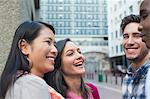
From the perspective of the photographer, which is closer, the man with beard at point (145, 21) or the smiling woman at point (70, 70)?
the man with beard at point (145, 21)

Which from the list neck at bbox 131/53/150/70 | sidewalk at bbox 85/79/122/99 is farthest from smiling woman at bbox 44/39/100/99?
sidewalk at bbox 85/79/122/99

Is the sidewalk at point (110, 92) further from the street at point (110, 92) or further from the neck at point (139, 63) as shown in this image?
the neck at point (139, 63)

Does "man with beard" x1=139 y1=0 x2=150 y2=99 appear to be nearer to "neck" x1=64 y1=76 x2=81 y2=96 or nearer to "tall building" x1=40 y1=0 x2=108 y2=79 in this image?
"neck" x1=64 y1=76 x2=81 y2=96

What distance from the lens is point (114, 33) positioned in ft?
176

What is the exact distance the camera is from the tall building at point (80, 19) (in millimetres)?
75387

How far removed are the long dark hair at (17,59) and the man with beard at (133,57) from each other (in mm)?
971

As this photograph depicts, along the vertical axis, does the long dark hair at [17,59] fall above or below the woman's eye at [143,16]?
below

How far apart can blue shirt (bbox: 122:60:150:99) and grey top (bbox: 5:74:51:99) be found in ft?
3.08

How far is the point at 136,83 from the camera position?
2658 mm

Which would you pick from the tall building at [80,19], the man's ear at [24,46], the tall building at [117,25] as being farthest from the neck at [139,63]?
the tall building at [80,19]

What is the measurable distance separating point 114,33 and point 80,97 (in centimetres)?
5134

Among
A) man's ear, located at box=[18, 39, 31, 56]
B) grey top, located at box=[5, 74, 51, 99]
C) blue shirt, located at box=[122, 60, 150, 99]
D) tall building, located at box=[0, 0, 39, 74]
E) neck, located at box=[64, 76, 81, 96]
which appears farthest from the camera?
tall building, located at box=[0, 0, 39, 74]

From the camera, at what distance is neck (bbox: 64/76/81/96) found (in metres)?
2.87

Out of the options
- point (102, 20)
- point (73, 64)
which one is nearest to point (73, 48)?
point (73, 64)
